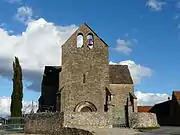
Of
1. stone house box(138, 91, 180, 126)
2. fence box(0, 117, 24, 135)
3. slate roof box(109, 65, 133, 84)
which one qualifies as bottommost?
fence box(0, 117, 24, 135)

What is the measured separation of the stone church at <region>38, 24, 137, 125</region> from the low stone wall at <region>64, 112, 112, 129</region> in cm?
653

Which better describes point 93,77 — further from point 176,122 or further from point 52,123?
point 176,122

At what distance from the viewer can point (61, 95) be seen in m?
46.0

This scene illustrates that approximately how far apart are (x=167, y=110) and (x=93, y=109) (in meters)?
25.4

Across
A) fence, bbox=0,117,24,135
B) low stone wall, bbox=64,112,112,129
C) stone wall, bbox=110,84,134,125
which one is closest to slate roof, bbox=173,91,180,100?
stone wall, bbox=110,84,134,125

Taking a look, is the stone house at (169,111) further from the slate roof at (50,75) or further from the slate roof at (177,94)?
the slate roof at (50,75)

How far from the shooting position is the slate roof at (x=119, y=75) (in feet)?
167

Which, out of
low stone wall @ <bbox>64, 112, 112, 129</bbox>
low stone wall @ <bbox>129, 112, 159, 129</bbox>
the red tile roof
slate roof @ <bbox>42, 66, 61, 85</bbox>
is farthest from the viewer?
the red tile roof

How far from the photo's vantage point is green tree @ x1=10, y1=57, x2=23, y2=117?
156 feet

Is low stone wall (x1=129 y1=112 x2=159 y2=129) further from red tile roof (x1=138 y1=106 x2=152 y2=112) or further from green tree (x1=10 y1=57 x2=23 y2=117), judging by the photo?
red tile roof (x1=138 y1=106 x2=152 y2=112)

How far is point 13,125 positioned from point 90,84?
12034 mm

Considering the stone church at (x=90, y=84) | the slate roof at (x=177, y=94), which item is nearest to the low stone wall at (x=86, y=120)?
the stone church at (x=90, y=84)

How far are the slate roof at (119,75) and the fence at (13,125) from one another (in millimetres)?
15121

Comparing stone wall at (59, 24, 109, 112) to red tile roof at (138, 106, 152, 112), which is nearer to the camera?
stone wall at (59, 24, 109, 112)
